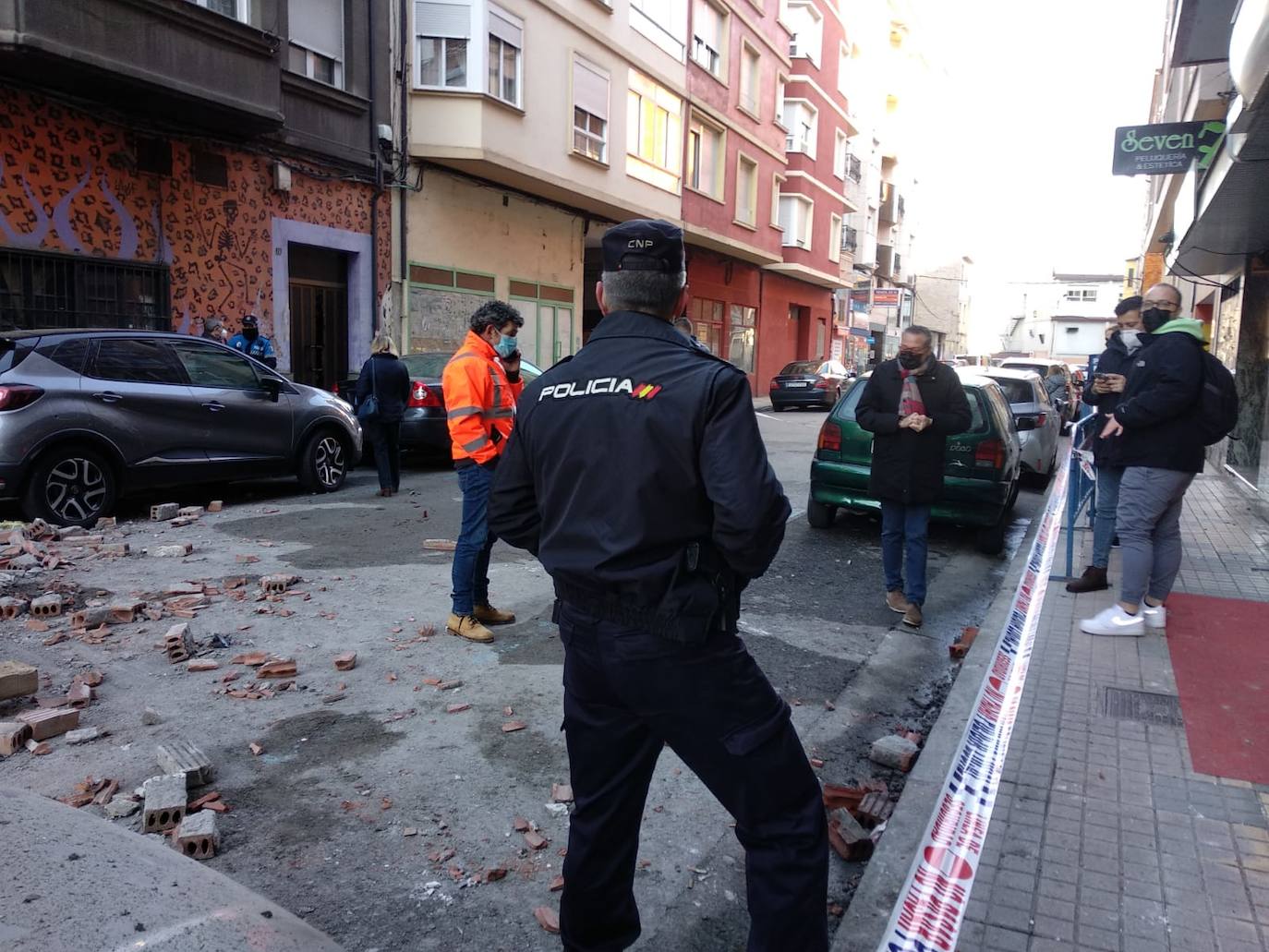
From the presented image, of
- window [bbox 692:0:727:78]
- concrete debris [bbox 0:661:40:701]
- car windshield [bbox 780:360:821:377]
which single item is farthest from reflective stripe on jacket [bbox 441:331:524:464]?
car windshield [bbox 780:360:821:377]

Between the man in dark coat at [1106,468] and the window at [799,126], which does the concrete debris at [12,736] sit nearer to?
the man in dark coat at [1106,468]

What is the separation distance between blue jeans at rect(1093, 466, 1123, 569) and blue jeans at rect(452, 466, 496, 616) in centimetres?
430

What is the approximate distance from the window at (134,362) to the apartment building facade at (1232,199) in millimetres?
8539

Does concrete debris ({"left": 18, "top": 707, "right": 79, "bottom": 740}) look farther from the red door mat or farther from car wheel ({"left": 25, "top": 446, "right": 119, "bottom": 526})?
the red door mat

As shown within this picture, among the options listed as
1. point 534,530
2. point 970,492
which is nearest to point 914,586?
point 970,492

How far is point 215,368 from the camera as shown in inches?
367

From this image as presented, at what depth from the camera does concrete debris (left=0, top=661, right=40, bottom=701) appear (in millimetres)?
4191

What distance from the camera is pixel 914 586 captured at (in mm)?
5949

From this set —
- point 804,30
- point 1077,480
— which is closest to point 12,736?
point 1077,480

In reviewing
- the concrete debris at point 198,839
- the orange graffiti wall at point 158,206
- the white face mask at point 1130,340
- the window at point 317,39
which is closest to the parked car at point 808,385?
the orange graffiti wall at point 158,206

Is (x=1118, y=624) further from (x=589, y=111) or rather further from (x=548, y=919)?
(x=589, y=111)

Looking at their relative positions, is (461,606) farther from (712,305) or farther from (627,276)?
(712,305)

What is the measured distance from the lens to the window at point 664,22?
70.8 ft

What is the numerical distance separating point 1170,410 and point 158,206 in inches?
479
